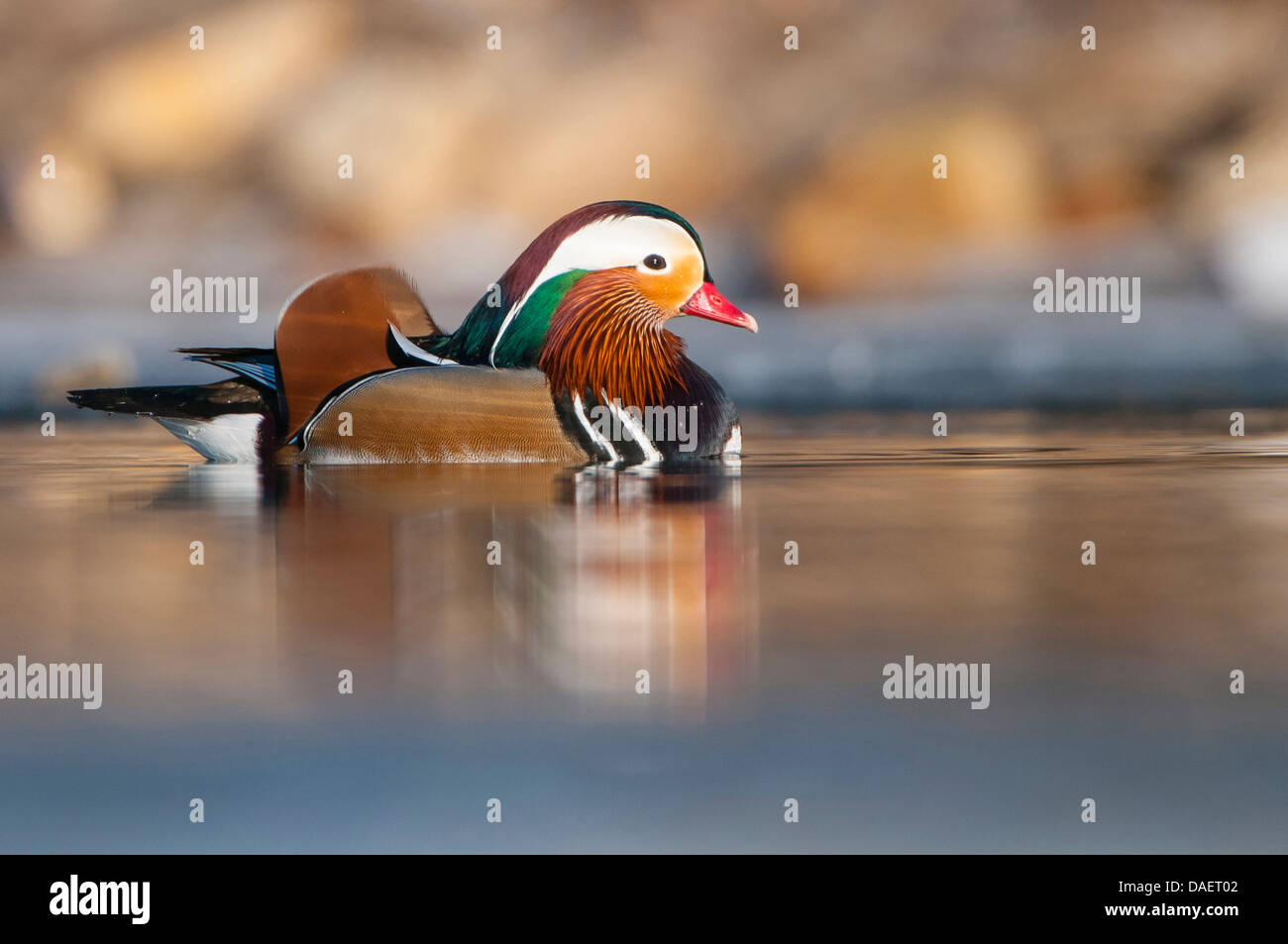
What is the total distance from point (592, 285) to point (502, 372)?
2.32 ft

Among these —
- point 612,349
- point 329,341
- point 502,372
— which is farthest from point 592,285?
point 329,341

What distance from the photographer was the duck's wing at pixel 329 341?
20.4ft

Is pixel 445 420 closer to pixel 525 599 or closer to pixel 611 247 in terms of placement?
pixel 611 247

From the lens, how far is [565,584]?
300 cm

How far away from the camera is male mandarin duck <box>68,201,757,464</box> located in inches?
245

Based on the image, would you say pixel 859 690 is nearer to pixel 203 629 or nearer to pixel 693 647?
pixel 693 647

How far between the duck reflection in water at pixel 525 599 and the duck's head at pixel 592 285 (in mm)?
1979

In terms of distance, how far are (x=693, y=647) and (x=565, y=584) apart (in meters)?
0.59

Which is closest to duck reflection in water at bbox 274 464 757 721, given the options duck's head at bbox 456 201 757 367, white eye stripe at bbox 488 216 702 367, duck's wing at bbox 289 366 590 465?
duck's wing at bbox 289 366 590 465

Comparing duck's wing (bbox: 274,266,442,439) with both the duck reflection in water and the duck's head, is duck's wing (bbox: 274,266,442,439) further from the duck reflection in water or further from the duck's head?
the duck reflection in water

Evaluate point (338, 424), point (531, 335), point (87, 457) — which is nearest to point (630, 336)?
point (531, 335)

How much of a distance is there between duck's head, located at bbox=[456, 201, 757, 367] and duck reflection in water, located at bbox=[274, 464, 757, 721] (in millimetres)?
1979

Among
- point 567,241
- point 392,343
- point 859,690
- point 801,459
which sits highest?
point 567,241

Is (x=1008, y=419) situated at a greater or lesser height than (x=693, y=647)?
greater
